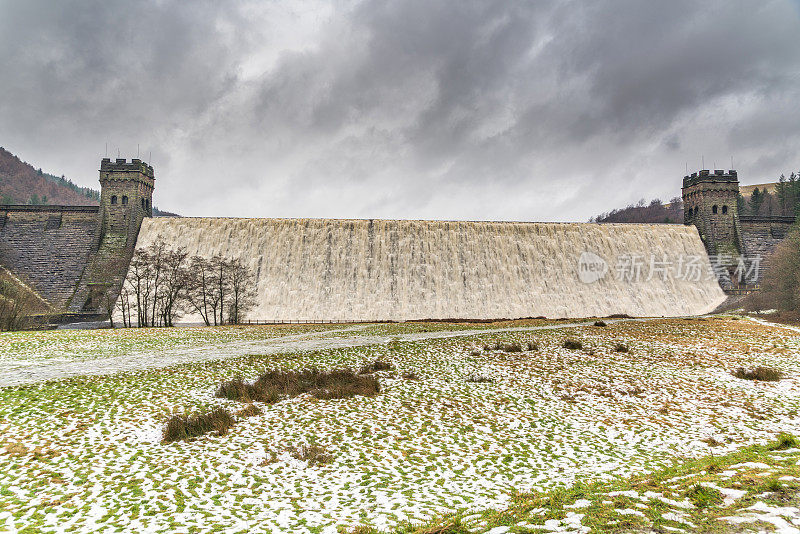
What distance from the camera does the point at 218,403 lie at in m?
10.1

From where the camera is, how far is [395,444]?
8.10 metres

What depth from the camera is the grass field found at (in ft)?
17.6

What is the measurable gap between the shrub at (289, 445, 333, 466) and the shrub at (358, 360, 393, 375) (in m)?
5.68

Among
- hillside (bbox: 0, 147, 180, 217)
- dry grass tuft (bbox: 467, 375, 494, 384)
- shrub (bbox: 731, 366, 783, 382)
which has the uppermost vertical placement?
hillside (bbox: 0, 147, 180, 217)

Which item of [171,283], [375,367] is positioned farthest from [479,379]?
[171,283]

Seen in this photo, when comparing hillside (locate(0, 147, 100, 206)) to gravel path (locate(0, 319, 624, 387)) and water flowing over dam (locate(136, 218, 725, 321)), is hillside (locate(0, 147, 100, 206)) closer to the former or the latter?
water flowing over dam (locate(136, 218, 725, 321))

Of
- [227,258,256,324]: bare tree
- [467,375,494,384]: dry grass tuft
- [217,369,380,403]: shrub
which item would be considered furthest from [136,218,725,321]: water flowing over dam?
[217,369,380,403]: shrub

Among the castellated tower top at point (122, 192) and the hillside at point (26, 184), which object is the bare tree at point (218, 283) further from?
the hillside at point (26, 184)

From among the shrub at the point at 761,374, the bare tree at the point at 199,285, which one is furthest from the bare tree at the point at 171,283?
the shrub at the point at 761,374

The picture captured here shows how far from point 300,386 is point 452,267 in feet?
120

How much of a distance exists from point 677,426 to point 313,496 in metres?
7.57

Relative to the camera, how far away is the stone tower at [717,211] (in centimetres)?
5269

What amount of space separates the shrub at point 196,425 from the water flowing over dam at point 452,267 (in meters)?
32.5

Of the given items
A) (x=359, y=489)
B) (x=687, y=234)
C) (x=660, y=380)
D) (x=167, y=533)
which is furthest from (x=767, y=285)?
(x=167, y=533)
